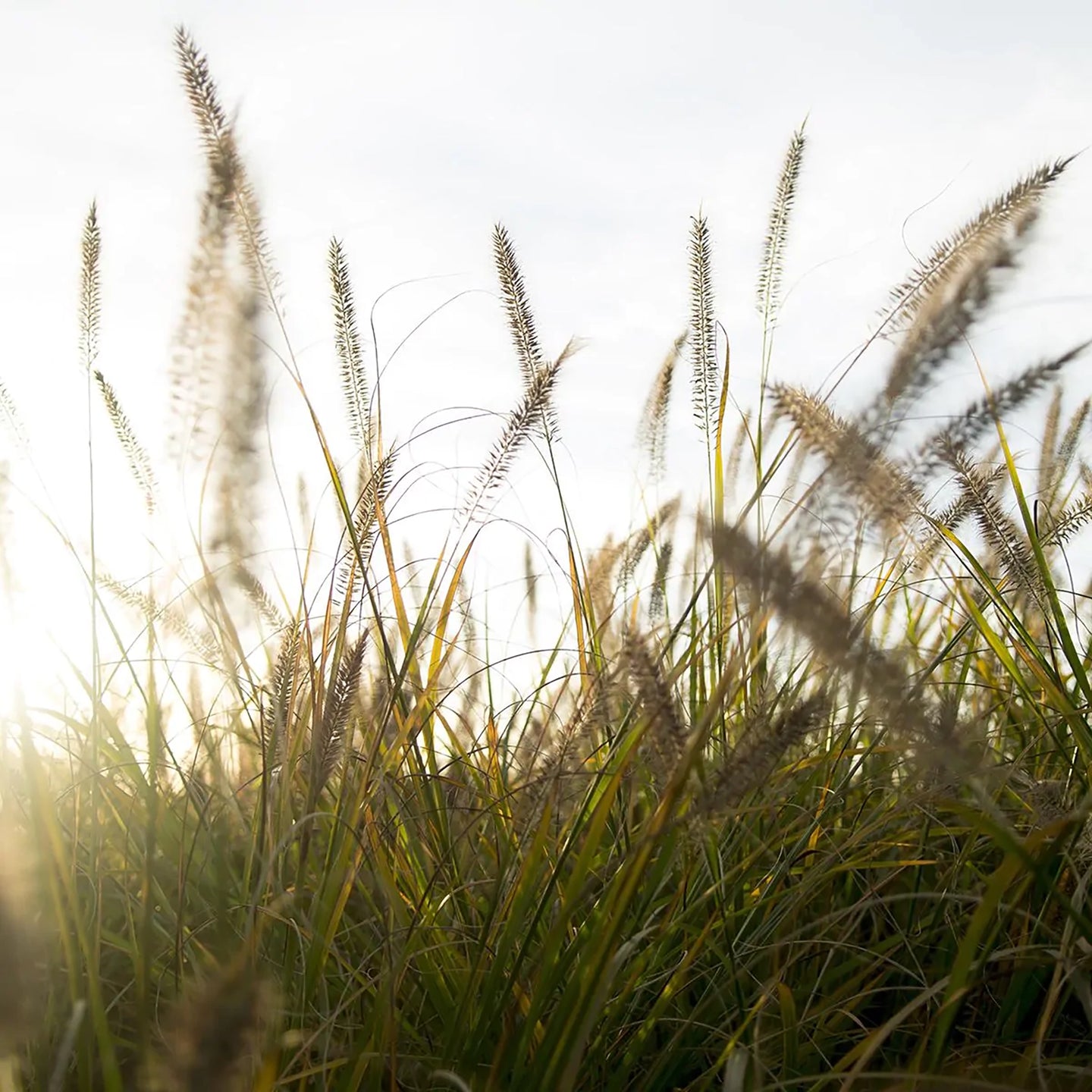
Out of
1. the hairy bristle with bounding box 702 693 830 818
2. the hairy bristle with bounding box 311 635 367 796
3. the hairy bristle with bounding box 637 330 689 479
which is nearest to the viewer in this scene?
the hairy bristle with bounding box 702 693 830 818

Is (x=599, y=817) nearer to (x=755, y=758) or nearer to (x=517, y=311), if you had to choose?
(x=755, y=758)

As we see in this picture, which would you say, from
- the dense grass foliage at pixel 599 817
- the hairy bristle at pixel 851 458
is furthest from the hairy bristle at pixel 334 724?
the hairy bristle at pixel 851 458

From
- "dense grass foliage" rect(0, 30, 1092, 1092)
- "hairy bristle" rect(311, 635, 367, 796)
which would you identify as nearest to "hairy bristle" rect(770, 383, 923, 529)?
"dense grass foliage" rect(0, 30, 1092, 1092)

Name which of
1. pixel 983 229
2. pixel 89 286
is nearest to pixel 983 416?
pixel 983 229

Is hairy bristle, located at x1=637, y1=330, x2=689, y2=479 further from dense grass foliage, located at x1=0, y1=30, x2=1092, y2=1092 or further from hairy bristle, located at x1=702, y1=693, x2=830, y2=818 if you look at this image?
hairy bristle, located at x1=702, y1=693, x2=830, y2=818

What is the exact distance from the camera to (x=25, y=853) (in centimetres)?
137

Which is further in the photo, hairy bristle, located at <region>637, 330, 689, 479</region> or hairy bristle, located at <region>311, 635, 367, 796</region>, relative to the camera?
hairy bristle, located at <region>637, 330, 689, 479</region>

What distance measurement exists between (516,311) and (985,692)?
149 cm

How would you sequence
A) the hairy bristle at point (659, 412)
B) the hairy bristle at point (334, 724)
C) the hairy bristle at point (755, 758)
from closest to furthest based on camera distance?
1. the hairy bristle at point (755, 758)
2. the hairy bristle at point (334, 724)
3. the hairy bristle at point (659, 412)

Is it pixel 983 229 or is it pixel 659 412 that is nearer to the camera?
pixel 983 229

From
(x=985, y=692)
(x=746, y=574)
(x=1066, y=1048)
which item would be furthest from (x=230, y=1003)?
(x=985, y=692)

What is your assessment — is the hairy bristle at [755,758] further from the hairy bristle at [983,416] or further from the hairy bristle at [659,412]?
the hairy bristle at [659,412]

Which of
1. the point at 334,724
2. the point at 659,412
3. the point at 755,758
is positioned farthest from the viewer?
the point at 659,412

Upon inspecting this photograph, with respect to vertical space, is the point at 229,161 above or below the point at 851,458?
above
